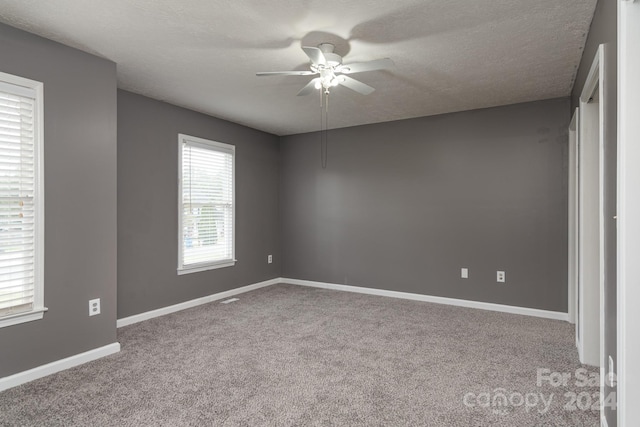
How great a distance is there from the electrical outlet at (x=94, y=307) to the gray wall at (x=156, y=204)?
2.68 ft

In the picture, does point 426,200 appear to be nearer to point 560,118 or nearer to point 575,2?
point 560,118

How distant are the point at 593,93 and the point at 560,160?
1677 millimetres

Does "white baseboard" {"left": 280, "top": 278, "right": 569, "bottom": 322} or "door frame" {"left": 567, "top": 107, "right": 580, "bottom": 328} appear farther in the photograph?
"white baseboard" {"left": 280, "top": 278, "right": 569, "bottom": 322}

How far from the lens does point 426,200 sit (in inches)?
192

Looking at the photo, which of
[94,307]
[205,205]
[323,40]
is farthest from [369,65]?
[205,205]

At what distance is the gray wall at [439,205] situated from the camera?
4168mm

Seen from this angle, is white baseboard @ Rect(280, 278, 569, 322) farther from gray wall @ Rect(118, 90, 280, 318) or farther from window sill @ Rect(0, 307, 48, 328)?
window sill @ Rect(0, 307, 48, 328)

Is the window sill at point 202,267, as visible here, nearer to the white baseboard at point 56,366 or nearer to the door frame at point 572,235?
the white baseboard at point 56,366

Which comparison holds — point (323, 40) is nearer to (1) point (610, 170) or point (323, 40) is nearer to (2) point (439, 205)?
(1) point (610, 170)

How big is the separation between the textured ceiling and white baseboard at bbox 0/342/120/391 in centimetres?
240

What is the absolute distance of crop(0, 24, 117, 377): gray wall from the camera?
102 inches

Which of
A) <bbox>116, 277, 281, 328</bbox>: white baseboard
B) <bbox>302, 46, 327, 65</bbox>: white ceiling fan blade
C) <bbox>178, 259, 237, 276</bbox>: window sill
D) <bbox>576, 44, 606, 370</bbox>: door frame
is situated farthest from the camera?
<bbox>178, 259, 237, 276</bbox>: window sill
